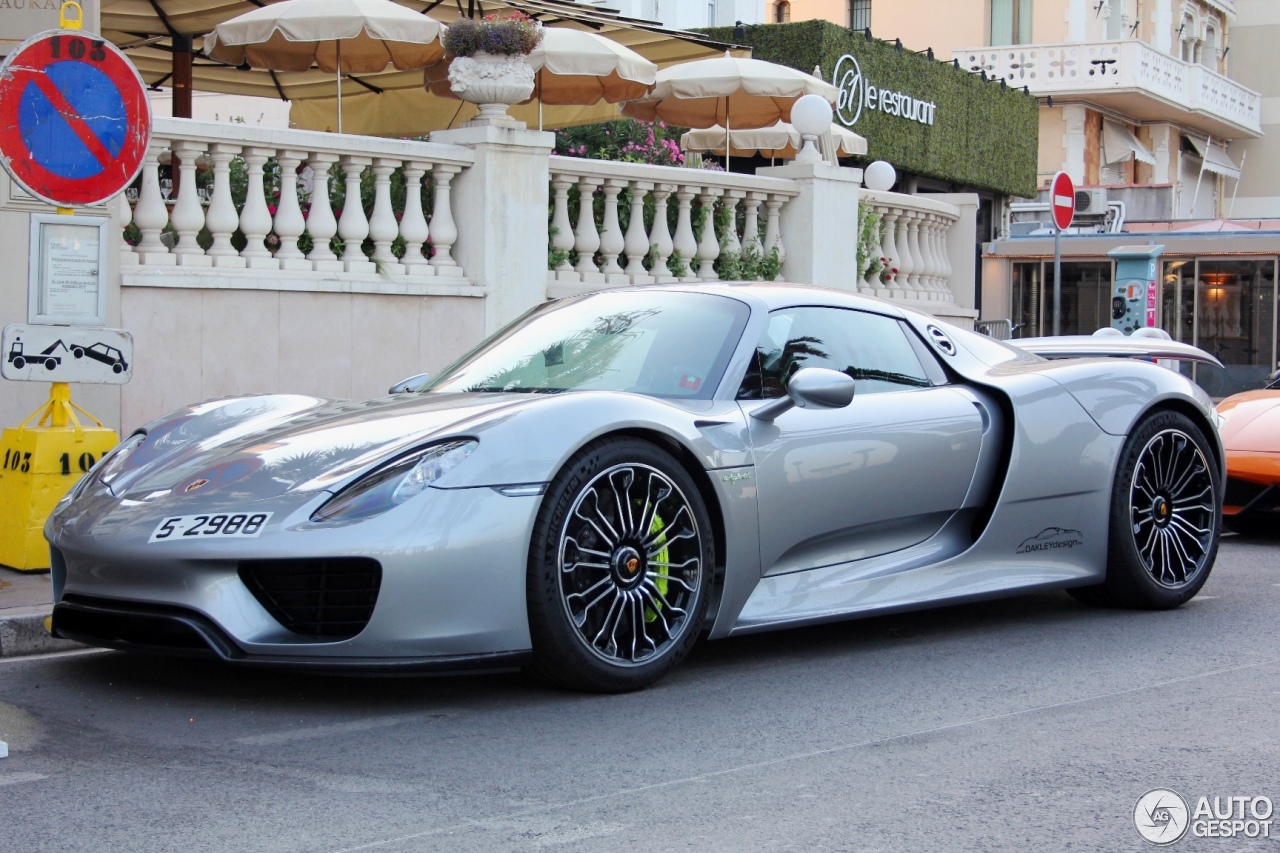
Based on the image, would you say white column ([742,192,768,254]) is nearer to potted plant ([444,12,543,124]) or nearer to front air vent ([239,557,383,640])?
potted plant ([444,12,543,124])

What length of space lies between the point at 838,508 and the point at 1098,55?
115 ft

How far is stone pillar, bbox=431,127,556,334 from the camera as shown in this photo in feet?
34.2

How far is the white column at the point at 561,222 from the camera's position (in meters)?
11.0

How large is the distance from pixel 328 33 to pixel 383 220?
2654 mm

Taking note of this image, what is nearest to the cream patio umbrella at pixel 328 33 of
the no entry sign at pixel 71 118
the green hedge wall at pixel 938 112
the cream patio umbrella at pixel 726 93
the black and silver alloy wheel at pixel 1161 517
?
the cream patio umbrella at pixel 726 93

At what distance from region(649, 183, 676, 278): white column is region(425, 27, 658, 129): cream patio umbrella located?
4.50 ft

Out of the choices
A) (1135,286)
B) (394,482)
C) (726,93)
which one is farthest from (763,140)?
(394,482)

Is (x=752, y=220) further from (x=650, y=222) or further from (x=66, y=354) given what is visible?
(x=66, y=354)

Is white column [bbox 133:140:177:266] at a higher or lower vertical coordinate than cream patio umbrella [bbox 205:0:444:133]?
lower

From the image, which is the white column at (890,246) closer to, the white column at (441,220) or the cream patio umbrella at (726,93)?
the cream patio umbrella at (726,93)

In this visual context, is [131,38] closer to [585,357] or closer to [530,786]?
[585,357]

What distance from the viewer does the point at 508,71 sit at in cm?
1041

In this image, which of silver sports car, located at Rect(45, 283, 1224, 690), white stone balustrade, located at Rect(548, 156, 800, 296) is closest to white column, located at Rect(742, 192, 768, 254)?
white stone balustrade, located at Rect(548, 156, 800, 296)

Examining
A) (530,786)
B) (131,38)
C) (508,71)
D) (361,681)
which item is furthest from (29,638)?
(131,38)
